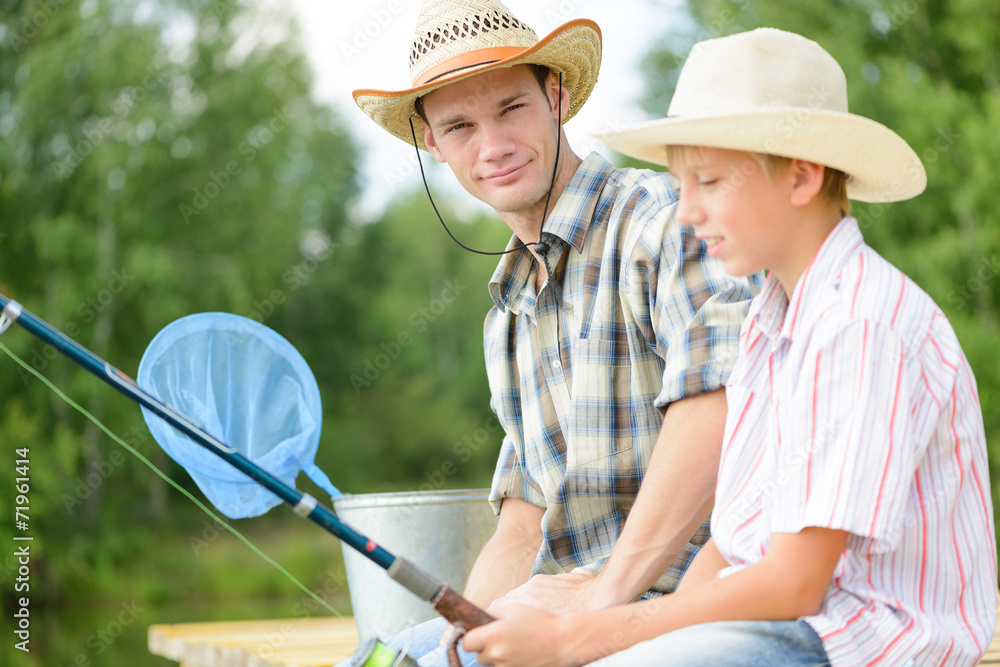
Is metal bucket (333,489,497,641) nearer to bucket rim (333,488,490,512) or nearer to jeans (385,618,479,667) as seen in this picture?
bucket rim (333,488,490,512)

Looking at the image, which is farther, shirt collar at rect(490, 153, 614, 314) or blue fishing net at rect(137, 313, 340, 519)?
blue fishing net at rect(137, 313, 340, 519)

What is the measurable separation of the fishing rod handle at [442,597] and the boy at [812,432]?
0.04m

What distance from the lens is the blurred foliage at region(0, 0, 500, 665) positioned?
12469mm

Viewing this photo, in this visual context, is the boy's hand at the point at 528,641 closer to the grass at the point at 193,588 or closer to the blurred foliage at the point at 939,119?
the blurred foliage at the point at 939,119

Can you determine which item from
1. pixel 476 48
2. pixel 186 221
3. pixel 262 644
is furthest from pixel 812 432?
pixel 186 221

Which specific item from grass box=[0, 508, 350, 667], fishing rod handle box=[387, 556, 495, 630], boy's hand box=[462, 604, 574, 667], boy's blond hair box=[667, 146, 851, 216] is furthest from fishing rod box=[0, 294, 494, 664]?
grass box=[0, 508, 350, 667]

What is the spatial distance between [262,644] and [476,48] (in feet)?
6.19

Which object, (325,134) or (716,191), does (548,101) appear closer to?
(716,191)

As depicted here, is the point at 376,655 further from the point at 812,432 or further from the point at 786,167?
the point at 786,167

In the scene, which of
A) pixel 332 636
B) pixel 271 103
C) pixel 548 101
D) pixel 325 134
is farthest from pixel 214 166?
pixel 548 101

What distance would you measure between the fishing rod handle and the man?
315 mm

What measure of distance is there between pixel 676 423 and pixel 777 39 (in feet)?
2.06

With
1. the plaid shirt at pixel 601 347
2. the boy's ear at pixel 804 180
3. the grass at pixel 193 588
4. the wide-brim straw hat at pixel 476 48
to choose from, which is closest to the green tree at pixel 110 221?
the grass at pixel 193 588

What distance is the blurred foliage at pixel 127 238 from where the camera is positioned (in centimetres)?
1247
